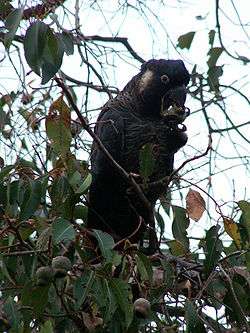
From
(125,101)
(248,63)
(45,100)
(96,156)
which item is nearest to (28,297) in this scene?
(45,100)

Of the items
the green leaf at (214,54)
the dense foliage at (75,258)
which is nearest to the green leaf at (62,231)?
the dense foliage at (75,258)

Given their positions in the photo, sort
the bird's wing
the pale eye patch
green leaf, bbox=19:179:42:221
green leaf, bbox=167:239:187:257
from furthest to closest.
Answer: the pale eye patch < the bird's wing < green leaf, bbox=167:239:187:257 < green leaf, bbox=19:179:42:221

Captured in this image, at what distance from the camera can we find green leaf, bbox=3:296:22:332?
170cm

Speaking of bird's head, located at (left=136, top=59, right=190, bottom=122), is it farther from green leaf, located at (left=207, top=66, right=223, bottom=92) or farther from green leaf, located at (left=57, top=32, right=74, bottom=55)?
green leaf, located at (left=57, top=32, right=74, bottom=55)

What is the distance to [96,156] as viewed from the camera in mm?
2697

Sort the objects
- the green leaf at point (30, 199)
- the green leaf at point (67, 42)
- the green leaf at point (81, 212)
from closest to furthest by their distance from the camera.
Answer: the green leaf at point (30, 199) < the green leaf at point (67, 42) < the green leaf at point (81, 212)

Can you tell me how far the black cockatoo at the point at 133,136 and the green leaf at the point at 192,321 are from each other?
2.88ft

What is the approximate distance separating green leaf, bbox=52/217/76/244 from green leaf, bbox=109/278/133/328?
165 millimetres

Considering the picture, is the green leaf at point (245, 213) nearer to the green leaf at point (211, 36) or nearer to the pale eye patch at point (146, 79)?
the pale eye patch at point (146, 79)

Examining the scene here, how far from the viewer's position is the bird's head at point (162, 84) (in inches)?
109

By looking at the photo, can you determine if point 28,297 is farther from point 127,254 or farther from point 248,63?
point 248,63

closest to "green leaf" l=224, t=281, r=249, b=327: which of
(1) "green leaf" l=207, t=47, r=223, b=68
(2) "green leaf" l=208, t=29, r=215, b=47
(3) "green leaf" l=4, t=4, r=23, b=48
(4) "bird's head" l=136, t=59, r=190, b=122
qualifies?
(3) "green leaf" l=4, t=4, r=23, b=48

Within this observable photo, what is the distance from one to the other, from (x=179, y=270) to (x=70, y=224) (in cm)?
51

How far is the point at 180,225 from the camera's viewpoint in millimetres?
2141
